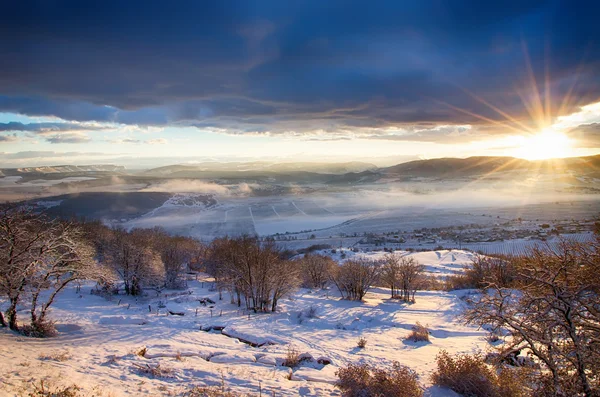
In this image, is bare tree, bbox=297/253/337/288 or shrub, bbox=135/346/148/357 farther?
bare tree, bbox=297/253/337/288

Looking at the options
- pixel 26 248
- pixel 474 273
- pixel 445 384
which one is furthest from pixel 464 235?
pixel 26 248

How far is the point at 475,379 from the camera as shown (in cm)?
1049

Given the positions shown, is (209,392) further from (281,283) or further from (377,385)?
(281,283)

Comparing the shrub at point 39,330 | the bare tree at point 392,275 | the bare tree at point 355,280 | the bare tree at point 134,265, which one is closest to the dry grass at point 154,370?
the shrub at point 39,330

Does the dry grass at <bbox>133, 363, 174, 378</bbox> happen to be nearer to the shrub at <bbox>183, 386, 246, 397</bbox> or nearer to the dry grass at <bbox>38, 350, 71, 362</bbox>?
the shrub at <bbox>183, 386, 246, 397</bbox>

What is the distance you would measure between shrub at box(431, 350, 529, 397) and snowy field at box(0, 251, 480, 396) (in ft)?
1.33

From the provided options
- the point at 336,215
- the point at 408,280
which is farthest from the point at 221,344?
the point at 336,215

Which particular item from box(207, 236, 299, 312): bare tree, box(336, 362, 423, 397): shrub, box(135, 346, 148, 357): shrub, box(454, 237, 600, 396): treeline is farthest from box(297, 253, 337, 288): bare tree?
box(454, 237, 600, 396): treeline

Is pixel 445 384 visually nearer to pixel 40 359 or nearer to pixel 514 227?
pixel 40 359

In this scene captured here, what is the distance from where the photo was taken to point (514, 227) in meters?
77.9

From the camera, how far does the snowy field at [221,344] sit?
10.1 meters

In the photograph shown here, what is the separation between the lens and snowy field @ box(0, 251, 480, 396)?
10.1 m

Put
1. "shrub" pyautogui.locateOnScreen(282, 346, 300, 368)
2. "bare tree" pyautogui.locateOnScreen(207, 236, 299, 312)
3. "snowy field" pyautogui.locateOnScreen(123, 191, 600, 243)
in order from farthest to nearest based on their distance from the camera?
"snowy field" pyautogui.locateOnScreen(123, 191, 600, 243)
"bare tree" pyautogui.locateOnScreen(207, 236, 299, 312)
"shrub" pyautogui.locateOnScreen(282, 346, 300, 368)

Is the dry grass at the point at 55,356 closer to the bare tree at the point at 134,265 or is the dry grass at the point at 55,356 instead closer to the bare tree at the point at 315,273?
the bare tree at the point at 134,265
